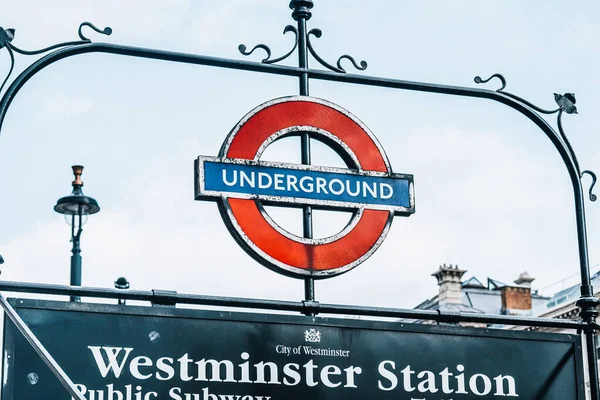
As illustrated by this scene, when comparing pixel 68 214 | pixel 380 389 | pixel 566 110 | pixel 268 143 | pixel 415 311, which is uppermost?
pixel 68 214

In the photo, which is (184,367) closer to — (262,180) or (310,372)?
(310,372)

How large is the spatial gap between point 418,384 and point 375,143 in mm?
1257

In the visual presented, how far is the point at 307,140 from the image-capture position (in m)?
5.91

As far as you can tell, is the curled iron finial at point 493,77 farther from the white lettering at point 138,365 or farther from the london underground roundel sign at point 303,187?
the white lettering at point 138,365

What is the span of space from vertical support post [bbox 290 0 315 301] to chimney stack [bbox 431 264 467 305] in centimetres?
6420

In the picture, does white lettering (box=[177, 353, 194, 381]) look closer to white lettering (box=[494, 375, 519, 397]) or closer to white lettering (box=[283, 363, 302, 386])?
white lettering (box=[283, 363, 302, 386])

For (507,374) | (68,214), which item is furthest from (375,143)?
(68,214)

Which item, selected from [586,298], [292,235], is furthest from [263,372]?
[586,298]

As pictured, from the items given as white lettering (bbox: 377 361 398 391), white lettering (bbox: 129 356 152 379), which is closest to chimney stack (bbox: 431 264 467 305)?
white lettering (bbox: 377 361 398 391)

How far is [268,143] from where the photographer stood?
19.0ft

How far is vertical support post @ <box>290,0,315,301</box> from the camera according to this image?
5.64 meters

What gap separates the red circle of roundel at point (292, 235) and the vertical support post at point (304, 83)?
5cm

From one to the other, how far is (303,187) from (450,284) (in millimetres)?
65341

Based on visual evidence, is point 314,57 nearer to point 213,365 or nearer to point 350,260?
point 350,260
